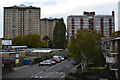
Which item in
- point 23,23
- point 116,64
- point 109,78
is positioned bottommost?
point 109,78

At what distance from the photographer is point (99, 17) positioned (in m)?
116

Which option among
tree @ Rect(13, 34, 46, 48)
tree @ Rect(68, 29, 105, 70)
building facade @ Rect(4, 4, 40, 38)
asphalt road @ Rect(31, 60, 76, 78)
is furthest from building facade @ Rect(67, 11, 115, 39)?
tree @ Rect(68, 29, 105, 70)

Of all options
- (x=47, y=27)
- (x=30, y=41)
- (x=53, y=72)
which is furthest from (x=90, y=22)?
(x=53, y=72)

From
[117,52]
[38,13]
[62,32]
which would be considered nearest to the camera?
[117,52]

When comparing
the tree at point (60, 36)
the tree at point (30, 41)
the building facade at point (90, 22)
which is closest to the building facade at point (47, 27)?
the building facade at point (90, 22)

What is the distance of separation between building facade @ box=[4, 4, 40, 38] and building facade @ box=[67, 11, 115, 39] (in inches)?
1207

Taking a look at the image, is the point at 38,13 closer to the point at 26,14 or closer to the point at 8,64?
the point at 26,14

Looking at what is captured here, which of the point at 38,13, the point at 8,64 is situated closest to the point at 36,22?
the point at 38,13

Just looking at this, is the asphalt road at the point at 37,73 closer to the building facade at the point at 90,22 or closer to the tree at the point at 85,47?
the tree at the point at 85,47

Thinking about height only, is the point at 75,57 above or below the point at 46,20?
below

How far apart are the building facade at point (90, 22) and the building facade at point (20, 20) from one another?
3065 cm

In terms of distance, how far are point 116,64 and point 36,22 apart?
4593 inches

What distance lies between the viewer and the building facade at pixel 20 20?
139125mm

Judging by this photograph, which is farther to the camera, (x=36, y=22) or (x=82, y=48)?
(x=36, y=22)
